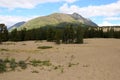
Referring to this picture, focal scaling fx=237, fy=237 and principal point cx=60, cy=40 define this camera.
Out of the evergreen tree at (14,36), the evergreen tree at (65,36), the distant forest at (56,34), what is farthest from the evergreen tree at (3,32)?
the evergreen tree at (65,36)

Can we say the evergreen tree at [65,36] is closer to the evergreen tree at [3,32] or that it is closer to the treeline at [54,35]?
the treeline at [54,35]

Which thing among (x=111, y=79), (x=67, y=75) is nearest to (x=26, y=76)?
(x=67, y=75)

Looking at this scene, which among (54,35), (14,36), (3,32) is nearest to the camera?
(3,32)

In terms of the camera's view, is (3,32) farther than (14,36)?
No

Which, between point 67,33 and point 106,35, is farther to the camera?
point 106,35

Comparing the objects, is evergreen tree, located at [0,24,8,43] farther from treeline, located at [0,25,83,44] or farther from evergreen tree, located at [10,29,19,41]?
evergreen tree, located at [10,29,19,41]

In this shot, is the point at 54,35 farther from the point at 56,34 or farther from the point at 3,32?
the point at 3,32

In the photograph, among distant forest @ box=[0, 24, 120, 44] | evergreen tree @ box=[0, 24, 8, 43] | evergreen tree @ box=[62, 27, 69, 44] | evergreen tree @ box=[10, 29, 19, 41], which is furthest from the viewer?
evergreen tree @ box=[10, 29, 19, 41]

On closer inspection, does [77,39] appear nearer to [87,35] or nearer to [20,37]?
[20,37]

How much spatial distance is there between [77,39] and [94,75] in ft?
227

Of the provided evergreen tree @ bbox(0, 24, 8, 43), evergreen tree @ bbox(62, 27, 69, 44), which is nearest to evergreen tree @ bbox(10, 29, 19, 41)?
evergreen tree @ bbox(0, 24, 8, 43)

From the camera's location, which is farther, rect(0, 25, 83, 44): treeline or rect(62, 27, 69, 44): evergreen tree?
rect(62, 27, 69, 44): evergreen tree

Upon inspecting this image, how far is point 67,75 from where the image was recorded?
65.8 ft

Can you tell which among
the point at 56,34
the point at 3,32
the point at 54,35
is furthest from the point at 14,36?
the point at 56,34
